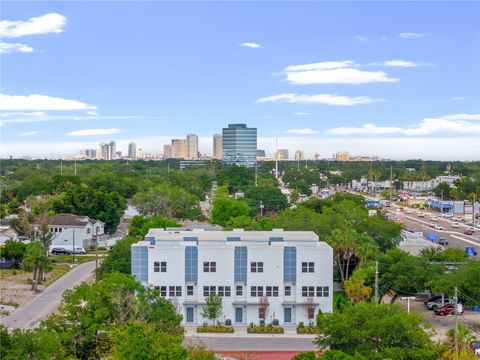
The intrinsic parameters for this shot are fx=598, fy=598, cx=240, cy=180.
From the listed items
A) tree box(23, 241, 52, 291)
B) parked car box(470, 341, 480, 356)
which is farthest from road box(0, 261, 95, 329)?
parked car box(470, 341, 480, 356)

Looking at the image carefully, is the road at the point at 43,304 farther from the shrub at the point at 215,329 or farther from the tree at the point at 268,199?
the tree at the point at 268,199

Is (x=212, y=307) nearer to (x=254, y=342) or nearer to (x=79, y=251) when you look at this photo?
(x=254, y=342)

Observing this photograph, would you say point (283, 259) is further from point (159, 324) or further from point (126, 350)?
point (126, 350)

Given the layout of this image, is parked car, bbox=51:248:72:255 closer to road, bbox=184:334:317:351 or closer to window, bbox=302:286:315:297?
road, bbox=184:334:317:351

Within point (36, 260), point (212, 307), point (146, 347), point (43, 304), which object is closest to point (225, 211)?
point (36, 260)

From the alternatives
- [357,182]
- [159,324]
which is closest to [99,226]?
A: [159,324]

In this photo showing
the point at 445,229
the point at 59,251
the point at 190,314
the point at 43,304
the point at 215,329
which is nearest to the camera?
the point at 215,329
